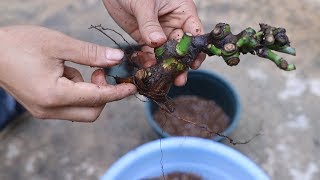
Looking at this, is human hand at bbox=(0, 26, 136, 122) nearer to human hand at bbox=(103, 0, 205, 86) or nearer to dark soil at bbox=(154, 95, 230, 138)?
human hand at bbox=(103, 0, 205, 86)

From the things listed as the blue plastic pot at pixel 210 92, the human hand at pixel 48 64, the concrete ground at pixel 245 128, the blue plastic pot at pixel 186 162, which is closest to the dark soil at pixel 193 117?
the blue plastic pot at pixel 210 92

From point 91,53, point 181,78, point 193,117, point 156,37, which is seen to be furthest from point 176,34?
point 193,117

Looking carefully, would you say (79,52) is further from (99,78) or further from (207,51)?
(207,51)

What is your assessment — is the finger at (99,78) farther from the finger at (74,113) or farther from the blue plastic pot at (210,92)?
the blue plastic pot at (210,92)

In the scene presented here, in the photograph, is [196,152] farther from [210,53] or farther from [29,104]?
[29,104]

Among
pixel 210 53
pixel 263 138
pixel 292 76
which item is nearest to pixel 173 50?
pixel 210 53

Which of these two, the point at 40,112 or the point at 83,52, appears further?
the point at 40,112
